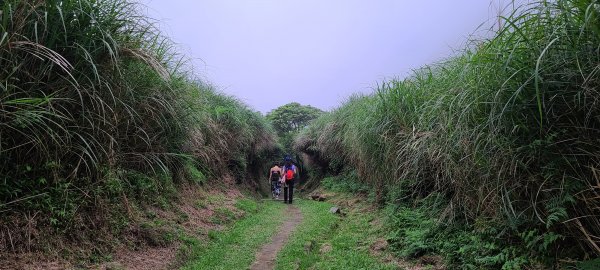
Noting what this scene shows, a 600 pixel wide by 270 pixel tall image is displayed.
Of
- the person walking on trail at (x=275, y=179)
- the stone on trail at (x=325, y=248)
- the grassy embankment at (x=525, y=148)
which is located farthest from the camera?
the person walking on trail at (x=275, y=179)

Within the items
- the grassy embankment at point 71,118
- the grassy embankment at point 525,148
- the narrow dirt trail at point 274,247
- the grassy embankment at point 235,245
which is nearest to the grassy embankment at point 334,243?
the narrow dirt trail at point 274,247

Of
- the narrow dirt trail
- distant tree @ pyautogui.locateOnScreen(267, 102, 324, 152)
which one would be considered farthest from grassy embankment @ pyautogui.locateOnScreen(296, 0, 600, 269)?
distant tree @ pyautogui.locateOnScreen(267, 102, 324, 152)

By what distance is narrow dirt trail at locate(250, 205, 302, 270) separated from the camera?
559cm

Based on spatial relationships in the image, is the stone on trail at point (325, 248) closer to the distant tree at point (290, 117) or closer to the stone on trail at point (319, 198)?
the stone on trail at point (319, 198)

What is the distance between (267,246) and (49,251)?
142 inches

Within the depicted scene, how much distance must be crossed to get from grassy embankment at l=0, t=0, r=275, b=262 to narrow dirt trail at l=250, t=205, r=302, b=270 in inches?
74.2

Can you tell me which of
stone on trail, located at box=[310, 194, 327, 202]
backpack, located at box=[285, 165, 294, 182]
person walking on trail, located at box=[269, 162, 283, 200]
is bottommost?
stone on trail, located at box=[310, 194, 327, 202]

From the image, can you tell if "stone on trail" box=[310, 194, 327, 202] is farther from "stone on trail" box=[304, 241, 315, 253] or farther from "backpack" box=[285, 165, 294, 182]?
"stone on trail" box=[304, 241, 315, 253]

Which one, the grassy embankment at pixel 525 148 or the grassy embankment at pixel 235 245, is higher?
the grassy embankment at pixel 525 148

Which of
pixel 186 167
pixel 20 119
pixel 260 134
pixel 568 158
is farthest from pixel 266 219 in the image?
pixel 260 134

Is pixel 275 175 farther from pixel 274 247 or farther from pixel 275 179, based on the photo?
pixel 274 247

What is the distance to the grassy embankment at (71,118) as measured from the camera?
3.55 metres

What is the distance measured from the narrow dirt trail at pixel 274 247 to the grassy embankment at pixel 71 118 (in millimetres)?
1885

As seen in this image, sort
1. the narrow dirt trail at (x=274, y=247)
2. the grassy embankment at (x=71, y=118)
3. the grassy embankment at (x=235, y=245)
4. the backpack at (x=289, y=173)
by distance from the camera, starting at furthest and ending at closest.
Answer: the backpack at (x=289, y=173) → the narrow dirt trail at (x=274, y=247) → the grassy embankment at (x=235, y=245) → the grassy embankment at (x=71, y=118)
